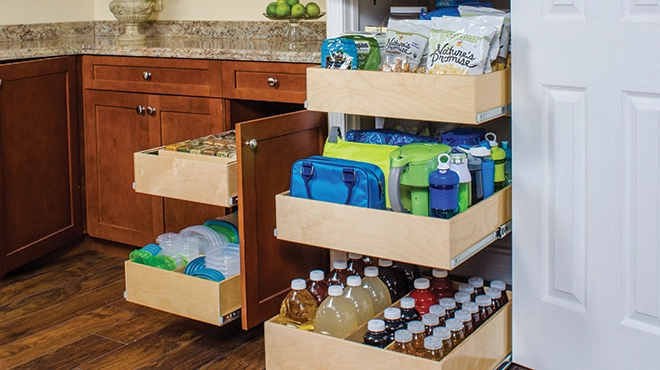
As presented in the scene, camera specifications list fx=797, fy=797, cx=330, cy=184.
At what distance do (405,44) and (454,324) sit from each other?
71 centimetres

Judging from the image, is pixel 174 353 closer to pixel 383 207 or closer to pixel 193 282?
pixel 193 282

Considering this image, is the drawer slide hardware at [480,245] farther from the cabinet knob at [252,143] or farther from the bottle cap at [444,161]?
the cabinet knob at [252,143]

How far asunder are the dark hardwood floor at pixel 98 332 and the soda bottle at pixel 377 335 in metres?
0.48

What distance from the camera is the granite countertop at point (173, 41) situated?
2666 mm

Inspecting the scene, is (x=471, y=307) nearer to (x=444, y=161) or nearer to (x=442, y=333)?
(x=442, y=333)

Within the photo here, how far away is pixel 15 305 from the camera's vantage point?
8.82 ft

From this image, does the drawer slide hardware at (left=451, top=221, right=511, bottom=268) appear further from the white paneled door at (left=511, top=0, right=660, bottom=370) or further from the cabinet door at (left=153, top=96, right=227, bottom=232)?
the cabinet door at (left=153, top=96, right=227, bottom=232)

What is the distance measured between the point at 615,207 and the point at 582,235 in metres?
0.11

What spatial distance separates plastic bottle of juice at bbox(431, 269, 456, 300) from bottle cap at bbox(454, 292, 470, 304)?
5 centimetres

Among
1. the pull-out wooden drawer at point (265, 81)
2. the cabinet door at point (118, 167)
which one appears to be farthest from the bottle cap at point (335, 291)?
the cabinet door at point (118, 167)

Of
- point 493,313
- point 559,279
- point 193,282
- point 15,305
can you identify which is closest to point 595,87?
point 559,279

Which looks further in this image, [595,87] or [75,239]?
[75,239]

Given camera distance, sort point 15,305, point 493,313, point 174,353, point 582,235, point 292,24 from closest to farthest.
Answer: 1. point 582,235
2. point 493,313
3. point 174,353
4. point 15,305
5. point 292,24

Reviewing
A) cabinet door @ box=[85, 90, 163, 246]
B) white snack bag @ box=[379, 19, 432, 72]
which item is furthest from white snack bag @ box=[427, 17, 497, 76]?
cabinet door @ box=[85, 90, 163, 246]
